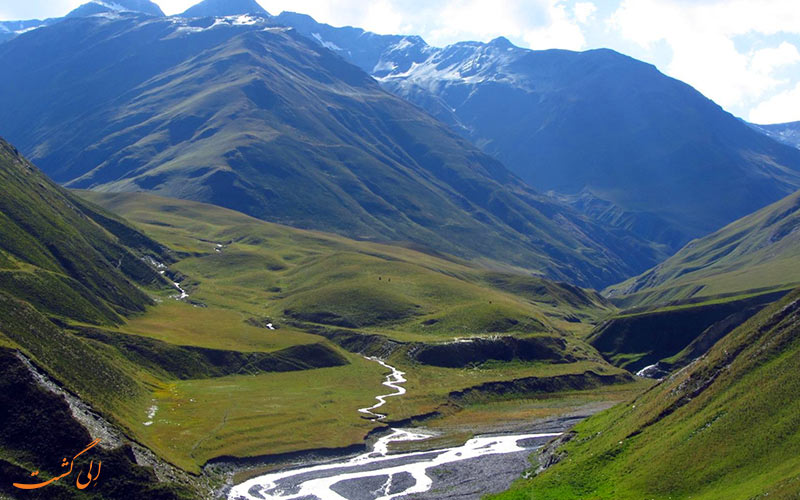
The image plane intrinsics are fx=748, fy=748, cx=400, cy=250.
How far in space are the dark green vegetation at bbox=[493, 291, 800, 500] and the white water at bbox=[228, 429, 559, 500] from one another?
2012 centimetres

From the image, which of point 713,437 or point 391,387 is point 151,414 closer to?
point 391,387

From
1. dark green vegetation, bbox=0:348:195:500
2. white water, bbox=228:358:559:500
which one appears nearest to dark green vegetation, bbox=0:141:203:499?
dark green vegetation, bbox=0:348:195:500

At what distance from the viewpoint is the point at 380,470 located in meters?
Result: 120

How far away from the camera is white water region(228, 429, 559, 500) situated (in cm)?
10669

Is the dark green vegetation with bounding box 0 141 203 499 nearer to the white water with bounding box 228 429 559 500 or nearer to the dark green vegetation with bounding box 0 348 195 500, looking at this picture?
the dark green vegetation with bounding box 0 348 195 500

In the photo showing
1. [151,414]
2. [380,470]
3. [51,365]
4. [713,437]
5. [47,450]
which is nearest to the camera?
[713,437]

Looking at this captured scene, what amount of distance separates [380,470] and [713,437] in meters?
55.3

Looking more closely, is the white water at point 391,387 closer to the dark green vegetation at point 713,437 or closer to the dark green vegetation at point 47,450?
the dark green vegetation at point 713,437

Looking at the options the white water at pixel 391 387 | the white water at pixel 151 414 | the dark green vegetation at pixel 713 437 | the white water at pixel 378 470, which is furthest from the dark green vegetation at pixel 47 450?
the white water at pixel 391 387

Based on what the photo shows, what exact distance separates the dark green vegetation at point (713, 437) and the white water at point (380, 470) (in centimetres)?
2012

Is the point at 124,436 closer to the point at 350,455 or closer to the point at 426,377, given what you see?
the point at 350,455

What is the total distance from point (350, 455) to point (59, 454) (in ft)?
183

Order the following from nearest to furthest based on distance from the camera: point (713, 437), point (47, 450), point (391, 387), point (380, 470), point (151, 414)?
point (713, 437) < point (47, 450) < point (380, 470) < point (151, 414) < point (391, 387)

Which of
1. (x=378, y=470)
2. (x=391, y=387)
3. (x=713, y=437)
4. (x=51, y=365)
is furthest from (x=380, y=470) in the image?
(x=391, y=387)
